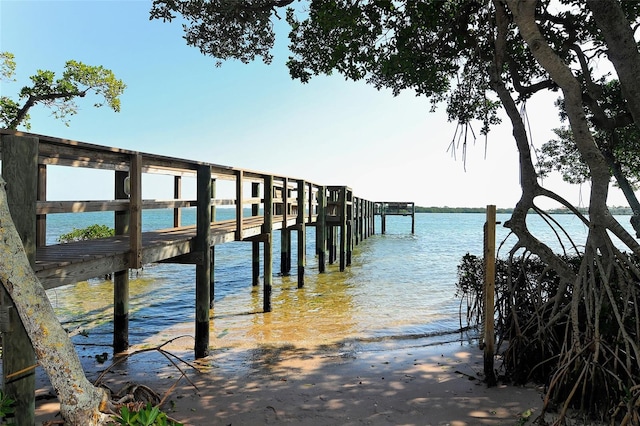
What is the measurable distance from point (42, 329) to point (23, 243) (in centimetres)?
74

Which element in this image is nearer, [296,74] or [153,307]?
[296,74]

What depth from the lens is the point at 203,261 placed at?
640cm

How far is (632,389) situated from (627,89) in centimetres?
360

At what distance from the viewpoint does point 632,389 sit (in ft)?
11.5

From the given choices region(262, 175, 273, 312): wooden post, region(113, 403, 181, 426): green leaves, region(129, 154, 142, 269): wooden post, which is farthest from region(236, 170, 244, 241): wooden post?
region(113, 403, 181, 426): green leaves

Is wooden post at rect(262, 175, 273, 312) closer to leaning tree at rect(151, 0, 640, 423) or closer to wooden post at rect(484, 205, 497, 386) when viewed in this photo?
leaning tree at rect(151, 0, 640, 423)

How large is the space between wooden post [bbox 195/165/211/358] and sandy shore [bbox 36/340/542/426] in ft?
1.07

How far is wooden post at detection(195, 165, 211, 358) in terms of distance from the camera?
245 inches

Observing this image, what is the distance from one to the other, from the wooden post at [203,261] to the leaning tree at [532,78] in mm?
3280

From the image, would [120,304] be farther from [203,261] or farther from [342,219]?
[342,219]

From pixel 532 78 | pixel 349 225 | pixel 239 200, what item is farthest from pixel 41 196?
pixel 349 225

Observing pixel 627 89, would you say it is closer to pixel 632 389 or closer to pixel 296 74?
pixel 632 389

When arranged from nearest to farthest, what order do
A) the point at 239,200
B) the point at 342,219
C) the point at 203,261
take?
the point at 203,261 < the point at 239,200 < the point at 342,219

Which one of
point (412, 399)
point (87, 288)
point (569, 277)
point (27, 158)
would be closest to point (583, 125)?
point (569, 277)
